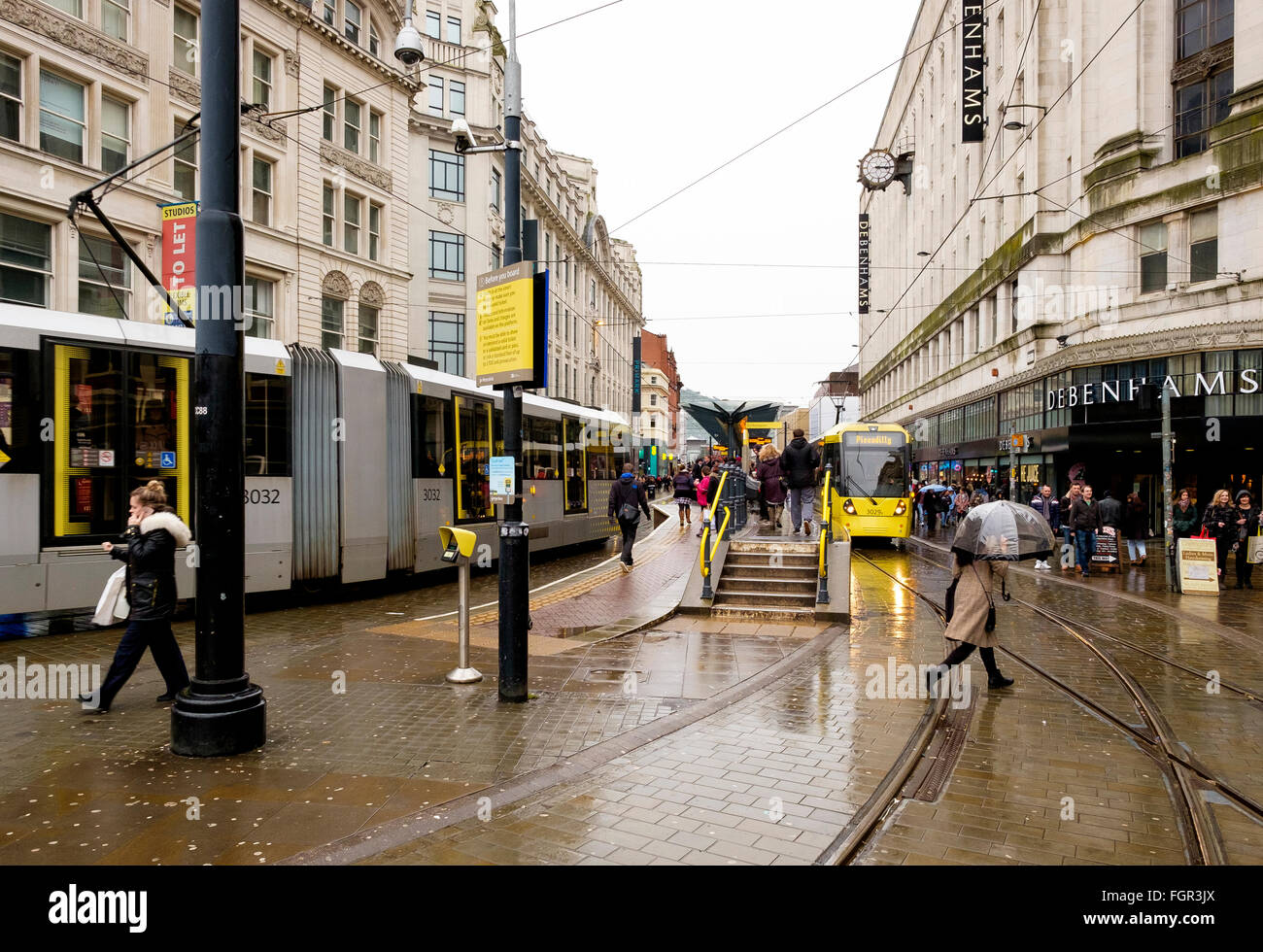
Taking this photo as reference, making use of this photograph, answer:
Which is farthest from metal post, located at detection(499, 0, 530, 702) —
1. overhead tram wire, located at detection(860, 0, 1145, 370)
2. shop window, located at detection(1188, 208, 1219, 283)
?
shop window, located at detection(1188, 208, 1219, 283)

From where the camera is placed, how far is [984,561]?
730 cm

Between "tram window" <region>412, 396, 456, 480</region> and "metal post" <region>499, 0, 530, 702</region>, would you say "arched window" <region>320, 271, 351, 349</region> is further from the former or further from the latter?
"metal post" <region>499, 0, 530, 702</region>

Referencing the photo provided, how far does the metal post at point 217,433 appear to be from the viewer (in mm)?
5336

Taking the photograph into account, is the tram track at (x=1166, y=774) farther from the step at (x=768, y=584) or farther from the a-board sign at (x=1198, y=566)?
the a-board sign at (x=1198, y=566)

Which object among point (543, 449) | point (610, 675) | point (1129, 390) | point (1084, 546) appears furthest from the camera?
point (1129, 390)

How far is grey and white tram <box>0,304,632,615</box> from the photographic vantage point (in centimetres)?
896

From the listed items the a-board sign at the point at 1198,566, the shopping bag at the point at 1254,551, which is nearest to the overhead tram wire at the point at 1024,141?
the shopping bag at the point at 1254,551

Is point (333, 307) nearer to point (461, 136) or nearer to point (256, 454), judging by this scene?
point (256, 454)

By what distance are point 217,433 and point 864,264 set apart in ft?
202

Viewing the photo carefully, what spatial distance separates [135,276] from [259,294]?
12.4 ft

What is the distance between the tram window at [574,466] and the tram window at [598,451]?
1.66 ft

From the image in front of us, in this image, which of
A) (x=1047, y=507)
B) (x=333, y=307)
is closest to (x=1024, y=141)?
(x=1047, y=507)
